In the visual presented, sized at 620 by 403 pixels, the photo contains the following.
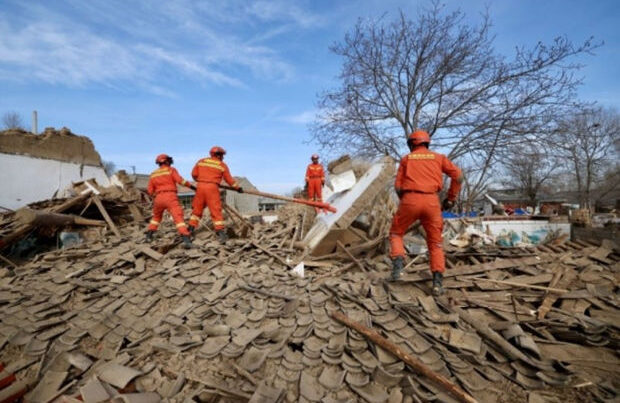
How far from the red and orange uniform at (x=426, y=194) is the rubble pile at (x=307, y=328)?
2.24 ft

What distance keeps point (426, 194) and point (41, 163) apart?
13465 mm

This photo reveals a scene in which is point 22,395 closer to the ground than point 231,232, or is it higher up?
closer to the ground

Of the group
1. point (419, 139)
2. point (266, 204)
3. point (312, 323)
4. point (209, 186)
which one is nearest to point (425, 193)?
point (419, 139)

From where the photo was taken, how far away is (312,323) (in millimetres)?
3400

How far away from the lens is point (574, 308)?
3719mm

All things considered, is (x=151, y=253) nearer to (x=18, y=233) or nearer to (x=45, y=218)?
(x=45, y=218)

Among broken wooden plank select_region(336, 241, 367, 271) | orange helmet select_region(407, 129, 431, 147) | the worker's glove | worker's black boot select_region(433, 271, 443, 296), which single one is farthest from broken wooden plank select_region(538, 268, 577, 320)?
orange helmet select_region(407, 129, 431, 147)

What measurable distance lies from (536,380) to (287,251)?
180 inches

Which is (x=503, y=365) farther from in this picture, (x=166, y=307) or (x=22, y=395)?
(x=22, y=395)

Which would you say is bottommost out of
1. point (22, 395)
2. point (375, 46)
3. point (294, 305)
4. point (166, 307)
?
point (22, 395)

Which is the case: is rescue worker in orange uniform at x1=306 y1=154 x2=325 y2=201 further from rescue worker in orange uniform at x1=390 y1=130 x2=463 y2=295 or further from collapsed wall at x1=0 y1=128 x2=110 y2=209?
collapsed wall at x1=0 y1=128 x2=110 y2=209

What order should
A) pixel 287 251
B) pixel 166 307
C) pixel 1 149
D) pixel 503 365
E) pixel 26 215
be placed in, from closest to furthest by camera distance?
pixel 503 365, pixel 166 307, pixel 287 251, pixel 26 215, pixel 1 149

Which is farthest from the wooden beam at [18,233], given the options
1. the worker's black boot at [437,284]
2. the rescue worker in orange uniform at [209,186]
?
the worker's black boot at [437,284]

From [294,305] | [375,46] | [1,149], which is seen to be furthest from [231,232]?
[375,46]
